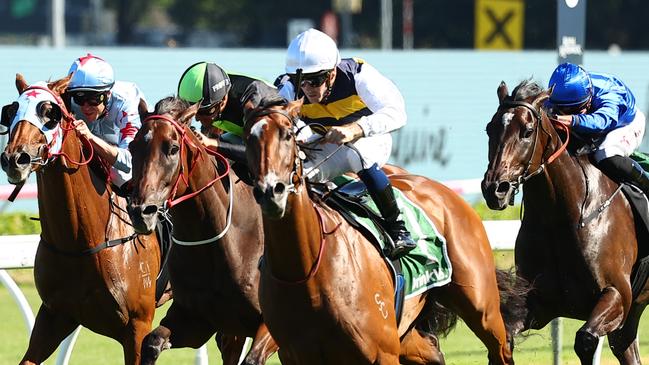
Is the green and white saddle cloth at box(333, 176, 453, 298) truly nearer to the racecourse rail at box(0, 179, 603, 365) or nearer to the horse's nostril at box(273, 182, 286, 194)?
the horse's nostril at box(273, 182, 286, 194)

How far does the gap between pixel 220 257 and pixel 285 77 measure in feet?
2.78

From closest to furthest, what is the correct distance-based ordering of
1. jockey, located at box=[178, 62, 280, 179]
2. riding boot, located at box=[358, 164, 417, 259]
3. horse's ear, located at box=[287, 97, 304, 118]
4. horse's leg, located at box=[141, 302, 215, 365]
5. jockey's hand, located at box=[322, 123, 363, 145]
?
horse's ear, located at box=[287, 97, 304, 118], jockey's hand, located at box=[322, 123, 363, 145], riding boot, located at box=[358, 164, 417, 259], horse's leg, located at box=[141, 302, 215, 365], jockey, located at box=[178, 62, 280, 179]

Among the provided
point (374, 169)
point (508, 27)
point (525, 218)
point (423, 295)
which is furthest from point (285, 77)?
point (508, 27)

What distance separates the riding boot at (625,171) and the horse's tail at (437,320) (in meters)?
1.13

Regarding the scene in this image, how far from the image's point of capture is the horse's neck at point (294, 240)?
4.50m

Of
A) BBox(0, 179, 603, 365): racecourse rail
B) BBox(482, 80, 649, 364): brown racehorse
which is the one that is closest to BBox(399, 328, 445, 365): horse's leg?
BBox(482, 80, 649, 364): brown racehorse

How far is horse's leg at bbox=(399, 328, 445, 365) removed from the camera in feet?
19.1

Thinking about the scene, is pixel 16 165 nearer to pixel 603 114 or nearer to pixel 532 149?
pixel 532 149

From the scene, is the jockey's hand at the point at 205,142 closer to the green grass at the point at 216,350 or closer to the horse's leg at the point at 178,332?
the horse's leg at the point at 178,332

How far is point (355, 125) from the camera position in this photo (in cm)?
488

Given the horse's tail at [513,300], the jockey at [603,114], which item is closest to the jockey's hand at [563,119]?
the jockey at [603,114]

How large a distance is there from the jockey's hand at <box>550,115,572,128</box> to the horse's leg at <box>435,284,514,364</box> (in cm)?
83

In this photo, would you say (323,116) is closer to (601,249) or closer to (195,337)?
(195,337)

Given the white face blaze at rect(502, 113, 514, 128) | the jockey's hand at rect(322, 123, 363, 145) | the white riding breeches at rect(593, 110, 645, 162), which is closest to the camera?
the jockey's hand at rect(322, 123, 363, 145)
